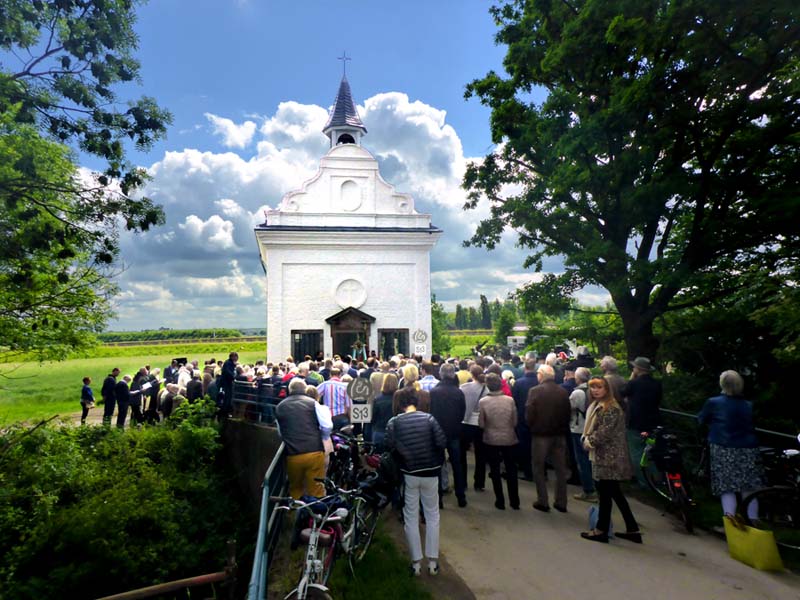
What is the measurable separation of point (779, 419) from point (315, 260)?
830 inches

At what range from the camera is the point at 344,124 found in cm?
2912

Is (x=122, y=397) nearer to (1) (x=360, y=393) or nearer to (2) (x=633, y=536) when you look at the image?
(1) (x=360, y=393)

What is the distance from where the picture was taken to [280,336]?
24531 millimetres

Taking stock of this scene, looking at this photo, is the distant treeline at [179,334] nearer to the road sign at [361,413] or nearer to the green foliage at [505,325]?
the green foliage at [505,325]

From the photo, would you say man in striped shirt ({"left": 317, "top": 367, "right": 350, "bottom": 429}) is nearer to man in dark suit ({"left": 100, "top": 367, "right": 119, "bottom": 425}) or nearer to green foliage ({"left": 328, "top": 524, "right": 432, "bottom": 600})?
green foliage ({"left": 328, "top": 524, "right": 432, "bottom": 600})

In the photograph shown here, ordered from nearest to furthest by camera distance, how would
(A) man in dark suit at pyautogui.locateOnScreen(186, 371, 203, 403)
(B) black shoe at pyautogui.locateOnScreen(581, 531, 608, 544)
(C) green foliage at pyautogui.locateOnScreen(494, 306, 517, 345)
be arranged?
(B) black shoe at pyautogui.locateOnScreen(581, 531, 608, 544) < (A) man in dark suit at pyautogui.locateOnScreen(186, 371, 203, 403) < (C) green foliage at pyautogui.locateOnScreen(494, 306, 517, 345)

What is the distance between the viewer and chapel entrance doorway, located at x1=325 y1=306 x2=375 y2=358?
80.7ft

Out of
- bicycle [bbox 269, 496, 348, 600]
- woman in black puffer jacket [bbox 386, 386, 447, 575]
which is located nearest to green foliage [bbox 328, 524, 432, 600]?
woman in black puffer jacket [bbox 386, 386, 447, 575]

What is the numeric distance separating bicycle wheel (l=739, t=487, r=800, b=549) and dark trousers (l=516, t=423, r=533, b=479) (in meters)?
3.28

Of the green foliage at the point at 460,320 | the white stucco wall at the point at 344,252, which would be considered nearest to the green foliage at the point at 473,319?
the green foliage at the point at 460,320

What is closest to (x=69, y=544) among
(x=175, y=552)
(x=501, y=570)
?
(x=175, y=552)

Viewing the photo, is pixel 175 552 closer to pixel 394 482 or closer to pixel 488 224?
pixel 394 482

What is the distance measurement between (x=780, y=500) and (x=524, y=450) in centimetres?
365

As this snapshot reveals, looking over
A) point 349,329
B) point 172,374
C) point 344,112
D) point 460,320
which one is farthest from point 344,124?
point 460,320
